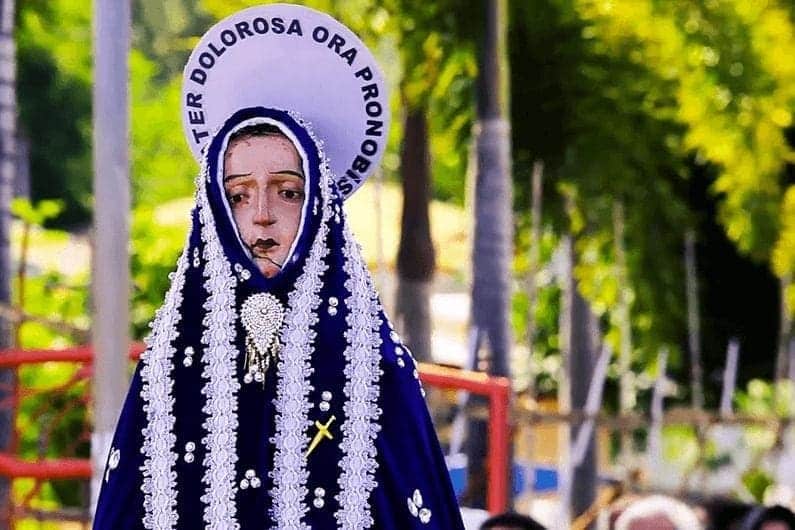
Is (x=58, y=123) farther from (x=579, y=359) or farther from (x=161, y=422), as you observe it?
(x=161, y=422)

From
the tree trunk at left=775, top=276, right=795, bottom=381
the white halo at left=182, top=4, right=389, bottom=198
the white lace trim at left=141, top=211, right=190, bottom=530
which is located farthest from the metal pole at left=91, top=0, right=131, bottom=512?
the tree trunk at left=775, top=276, right=795, bottom=381

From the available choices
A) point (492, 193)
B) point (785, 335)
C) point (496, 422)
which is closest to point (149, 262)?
point (492, 193)

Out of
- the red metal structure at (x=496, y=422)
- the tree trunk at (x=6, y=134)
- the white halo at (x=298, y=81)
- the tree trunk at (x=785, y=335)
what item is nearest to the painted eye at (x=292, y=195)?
the white halo at (x=298, y=81)

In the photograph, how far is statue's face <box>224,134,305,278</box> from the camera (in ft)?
12.7

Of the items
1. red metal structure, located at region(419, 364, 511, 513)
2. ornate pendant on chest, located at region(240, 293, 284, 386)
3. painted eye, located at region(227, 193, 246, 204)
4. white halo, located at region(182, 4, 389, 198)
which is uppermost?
white halo, located at region(182, 4, 389, 198)

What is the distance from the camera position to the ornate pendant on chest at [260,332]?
3.82m

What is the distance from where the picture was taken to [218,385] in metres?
3.80

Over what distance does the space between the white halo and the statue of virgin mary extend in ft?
0.64

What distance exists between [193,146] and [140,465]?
75 cm

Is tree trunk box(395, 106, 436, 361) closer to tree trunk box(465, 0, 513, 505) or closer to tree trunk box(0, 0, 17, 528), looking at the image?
tree trunk box(465, 0, 513, 505)

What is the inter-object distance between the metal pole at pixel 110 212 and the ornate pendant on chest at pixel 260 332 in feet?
8.81

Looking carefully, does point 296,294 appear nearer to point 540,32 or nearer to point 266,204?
point 266,204

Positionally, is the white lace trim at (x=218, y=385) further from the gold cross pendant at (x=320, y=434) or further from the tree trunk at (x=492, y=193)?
the tree trunk at (x=492, y=193)

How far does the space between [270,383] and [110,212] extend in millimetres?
2760
